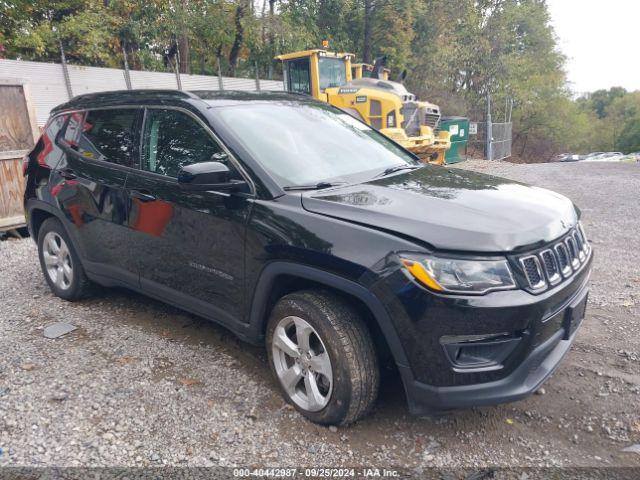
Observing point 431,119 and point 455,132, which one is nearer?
point 431,119

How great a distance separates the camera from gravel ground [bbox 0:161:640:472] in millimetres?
2461

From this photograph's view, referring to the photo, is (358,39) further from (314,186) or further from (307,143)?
(314,186)

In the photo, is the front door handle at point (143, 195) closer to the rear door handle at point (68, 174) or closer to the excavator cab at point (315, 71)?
the rear door handle at point (68, 174)

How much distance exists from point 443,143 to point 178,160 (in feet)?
37.8

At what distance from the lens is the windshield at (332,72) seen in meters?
13.1

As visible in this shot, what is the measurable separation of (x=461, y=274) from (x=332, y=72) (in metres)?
12.2

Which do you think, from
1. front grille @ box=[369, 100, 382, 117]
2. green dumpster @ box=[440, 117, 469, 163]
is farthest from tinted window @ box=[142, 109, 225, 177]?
green dumpster @ box=[440, 117, 469, 163]

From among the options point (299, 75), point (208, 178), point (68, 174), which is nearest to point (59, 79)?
point (299, 75)

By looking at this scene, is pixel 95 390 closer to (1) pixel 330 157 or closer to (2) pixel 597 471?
(1) pixel 330 157

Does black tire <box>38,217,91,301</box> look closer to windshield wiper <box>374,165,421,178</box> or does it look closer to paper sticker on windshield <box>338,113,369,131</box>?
paper sticker on windshield <box>338,113,369,131</box>

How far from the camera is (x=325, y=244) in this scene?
2.43 meters

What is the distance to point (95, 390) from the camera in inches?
120

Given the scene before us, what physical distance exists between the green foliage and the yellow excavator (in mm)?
6635

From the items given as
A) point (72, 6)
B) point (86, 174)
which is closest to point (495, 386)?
point (86, 174)
